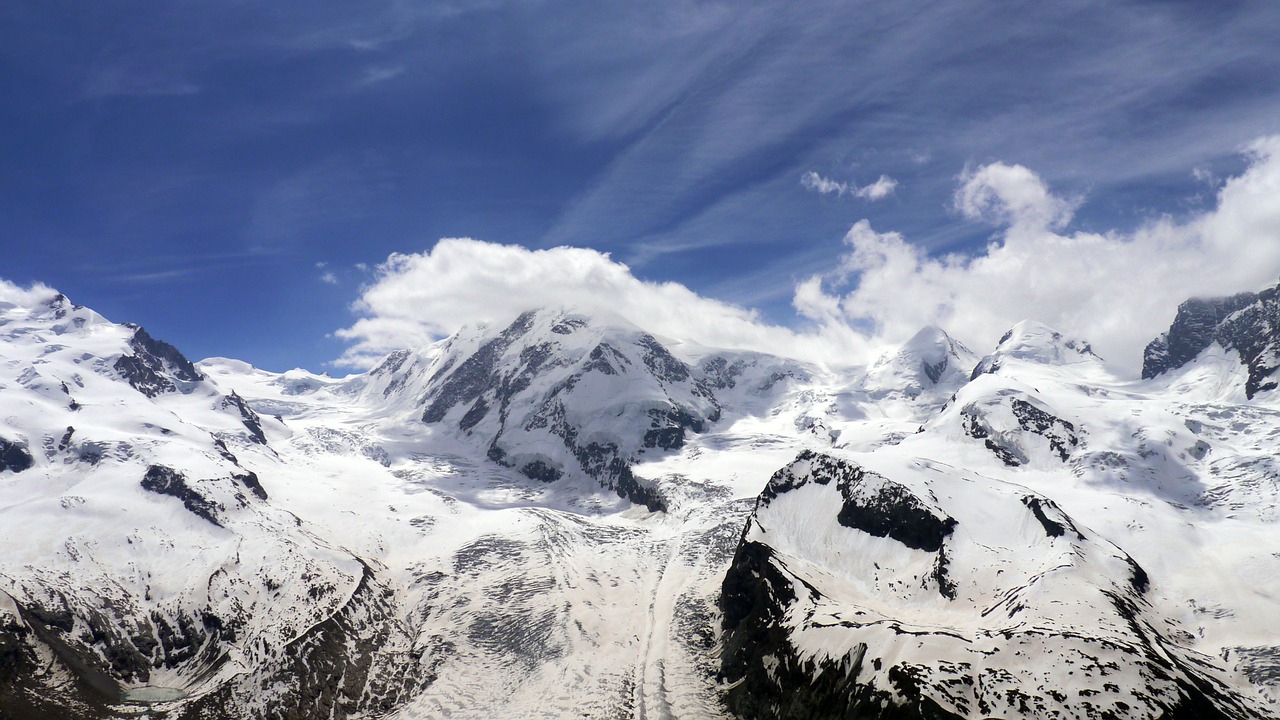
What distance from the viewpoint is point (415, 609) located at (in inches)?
6019

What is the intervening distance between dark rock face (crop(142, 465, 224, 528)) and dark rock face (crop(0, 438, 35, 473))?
37.0 meters

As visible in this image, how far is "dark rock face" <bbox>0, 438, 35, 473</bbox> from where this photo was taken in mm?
176875

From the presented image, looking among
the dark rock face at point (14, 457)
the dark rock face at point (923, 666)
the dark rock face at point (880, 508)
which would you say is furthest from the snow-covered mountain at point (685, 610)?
the dark rock face at point (14, 457)

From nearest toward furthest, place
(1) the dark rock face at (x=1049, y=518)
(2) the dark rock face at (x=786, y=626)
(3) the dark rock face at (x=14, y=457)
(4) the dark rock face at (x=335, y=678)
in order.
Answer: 1. (2) the dark rock face at (x=786, y=626)
2. (4) the dark rock face at (x=335, y=678)
3. (1) the dark rock face at (x=1049, y=518)
4. (3) the dark rock face at (x=14, y=457)

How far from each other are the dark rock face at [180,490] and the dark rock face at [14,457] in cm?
3699

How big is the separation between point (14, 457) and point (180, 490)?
2117 inches

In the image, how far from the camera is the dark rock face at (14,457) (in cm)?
17688

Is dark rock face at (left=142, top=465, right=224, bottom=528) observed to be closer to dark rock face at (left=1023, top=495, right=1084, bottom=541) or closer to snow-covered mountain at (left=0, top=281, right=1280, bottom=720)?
snow-covered mountain at (left=0, top=281, right=1280, bottom=720)

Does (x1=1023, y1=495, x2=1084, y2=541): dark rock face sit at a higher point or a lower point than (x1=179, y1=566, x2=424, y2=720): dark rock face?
lower

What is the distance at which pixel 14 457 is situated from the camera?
17900cm

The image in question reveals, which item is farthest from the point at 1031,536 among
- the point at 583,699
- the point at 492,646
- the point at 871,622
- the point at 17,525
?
the point at 17,525

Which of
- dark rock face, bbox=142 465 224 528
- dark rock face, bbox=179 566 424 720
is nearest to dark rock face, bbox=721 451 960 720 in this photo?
dark rock face, bbox=179 566 424 720

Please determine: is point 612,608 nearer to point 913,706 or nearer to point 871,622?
point 871,622

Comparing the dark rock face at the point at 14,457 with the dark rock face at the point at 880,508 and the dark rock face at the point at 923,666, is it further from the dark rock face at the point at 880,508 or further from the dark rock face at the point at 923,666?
the dark rock face at the point at 880,508
